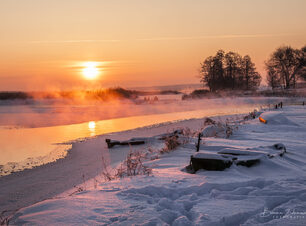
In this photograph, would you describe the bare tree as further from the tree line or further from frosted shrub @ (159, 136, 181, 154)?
frosted shrub @ (159, 136, 181, 154)

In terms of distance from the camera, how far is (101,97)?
36750mm

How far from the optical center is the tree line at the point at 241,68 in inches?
2074

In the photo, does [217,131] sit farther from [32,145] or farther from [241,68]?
[241,68]

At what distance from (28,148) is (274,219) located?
29.6 ft

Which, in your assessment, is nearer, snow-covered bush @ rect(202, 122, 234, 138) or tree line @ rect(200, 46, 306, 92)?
snow-covered bush @ rect(202, 122, 234, 138)

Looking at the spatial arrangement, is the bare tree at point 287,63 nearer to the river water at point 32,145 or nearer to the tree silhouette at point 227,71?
the tree silhouette at point 227,71

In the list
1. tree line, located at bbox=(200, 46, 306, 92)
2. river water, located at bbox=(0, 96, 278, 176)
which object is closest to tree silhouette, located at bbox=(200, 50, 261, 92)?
tree line, located at bbox=(200, 46, 306, 92)

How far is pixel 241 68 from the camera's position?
55469 mm

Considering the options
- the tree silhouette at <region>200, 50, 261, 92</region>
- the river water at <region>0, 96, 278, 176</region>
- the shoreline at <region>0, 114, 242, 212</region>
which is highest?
the tree silhouette at <region>200, 50, 261, 92</region>

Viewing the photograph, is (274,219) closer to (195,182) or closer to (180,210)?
(180,210)

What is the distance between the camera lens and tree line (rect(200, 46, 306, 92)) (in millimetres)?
52688

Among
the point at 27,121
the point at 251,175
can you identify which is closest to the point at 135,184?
the point at 251,175

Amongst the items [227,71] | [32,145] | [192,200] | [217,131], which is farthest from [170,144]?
[227,71]

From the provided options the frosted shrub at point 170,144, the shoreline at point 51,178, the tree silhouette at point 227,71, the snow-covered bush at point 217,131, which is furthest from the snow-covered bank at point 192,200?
the tree silhouette at point 227,71
